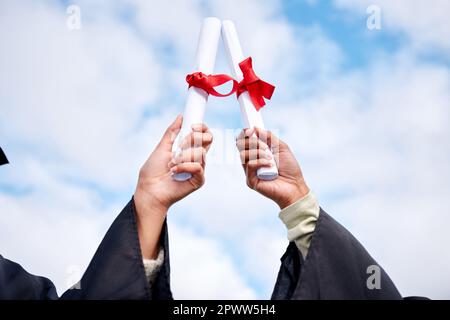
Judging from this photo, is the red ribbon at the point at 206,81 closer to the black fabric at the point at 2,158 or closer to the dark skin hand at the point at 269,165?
the dark skin hand at the point at 269,165

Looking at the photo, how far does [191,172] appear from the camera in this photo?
215 cm

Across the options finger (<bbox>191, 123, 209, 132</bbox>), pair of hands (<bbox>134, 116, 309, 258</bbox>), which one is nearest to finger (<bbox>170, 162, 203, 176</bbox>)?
pair of hands (<bbox>134, 116, 309, 258</bbox>)

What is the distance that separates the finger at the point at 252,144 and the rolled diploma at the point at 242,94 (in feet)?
0.26

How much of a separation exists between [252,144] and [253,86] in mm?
316

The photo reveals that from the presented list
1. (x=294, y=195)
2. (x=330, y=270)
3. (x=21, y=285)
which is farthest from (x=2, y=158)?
(x=330, y=270)

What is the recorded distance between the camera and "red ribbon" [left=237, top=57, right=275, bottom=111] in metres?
2.40

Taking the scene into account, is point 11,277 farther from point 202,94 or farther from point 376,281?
point 376,281

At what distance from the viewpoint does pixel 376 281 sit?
7.03 ft

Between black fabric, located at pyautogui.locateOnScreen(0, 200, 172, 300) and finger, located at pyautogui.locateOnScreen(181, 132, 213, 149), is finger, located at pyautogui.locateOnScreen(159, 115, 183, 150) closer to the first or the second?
finger, located at pyautogui.locateOnScreen(181, 132, 213, 149)

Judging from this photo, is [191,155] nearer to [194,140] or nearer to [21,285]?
[194,140]
